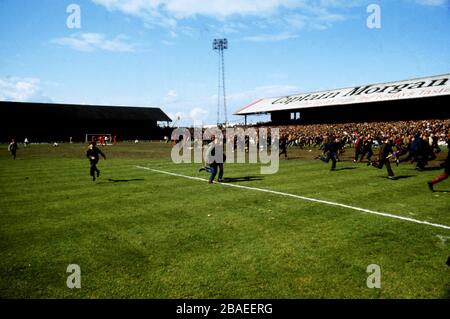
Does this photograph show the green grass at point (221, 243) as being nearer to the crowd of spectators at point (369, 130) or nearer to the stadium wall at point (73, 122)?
the crowd of spectators at point (369, 130)

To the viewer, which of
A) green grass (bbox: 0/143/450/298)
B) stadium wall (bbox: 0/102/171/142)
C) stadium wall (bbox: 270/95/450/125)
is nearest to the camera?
green grass (bbox: 0/143/450/298)

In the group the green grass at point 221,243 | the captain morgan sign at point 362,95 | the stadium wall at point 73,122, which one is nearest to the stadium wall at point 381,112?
the captain morgan sign at point 362,95

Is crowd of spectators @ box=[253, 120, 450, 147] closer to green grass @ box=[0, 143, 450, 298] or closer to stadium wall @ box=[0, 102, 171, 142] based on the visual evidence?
green grass @ box=[0, 143, 450, 298]

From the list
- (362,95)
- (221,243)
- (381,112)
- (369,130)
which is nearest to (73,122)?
(362,95)

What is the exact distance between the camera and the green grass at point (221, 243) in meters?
4.87

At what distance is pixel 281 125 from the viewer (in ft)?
190

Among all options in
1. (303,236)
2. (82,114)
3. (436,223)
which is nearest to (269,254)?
(303,236)

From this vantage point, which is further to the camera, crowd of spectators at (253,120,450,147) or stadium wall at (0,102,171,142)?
stadium wall at (0,102,171,142)

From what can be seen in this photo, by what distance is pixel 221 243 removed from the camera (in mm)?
6621

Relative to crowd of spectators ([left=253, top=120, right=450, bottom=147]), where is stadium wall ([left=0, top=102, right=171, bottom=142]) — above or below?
above

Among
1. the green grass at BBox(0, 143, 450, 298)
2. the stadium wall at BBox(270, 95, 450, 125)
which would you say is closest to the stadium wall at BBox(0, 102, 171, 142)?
the stadium wall at BBox(270, 95, 450, 125)

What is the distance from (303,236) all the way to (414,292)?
258 centimetres

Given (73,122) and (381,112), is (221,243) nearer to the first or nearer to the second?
(381,112)

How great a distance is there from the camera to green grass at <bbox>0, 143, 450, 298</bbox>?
4.87 meters
